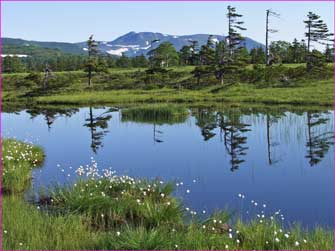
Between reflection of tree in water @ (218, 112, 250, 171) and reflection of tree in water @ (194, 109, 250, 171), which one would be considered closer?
reflection of tree in water @ (218, 112, 250, 171)

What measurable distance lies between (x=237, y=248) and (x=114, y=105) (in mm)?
38106

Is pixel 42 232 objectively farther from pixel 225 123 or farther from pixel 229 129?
pixel 225 123

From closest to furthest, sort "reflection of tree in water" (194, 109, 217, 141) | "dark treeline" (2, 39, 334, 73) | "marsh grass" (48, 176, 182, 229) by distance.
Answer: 1. "marsh grass" (48, 176, 182, 229)
2. "reflection of tree in water" (194, 109, 217, 141)
3. "dark treeline" (2, 39, 334, 73)

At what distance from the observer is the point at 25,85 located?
6078cm

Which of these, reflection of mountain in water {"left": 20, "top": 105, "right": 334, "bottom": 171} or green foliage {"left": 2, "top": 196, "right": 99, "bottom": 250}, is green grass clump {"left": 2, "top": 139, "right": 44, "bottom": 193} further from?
reflection of mountain in water {"left": 20, "top": 105, "right": 334, "bottom": 171}

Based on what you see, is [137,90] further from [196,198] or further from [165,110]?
[196,198]

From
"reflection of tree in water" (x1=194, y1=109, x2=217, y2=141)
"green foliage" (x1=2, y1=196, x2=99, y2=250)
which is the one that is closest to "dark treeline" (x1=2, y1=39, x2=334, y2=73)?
"reflection of tree in water" (x1=194, y1=109, x2=217, y2=141)

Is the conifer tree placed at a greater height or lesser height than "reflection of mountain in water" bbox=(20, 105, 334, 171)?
greater

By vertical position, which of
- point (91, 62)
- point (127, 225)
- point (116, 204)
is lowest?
point (116, 204)

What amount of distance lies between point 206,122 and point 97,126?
22.1 ft

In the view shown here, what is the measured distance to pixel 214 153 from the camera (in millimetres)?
20016

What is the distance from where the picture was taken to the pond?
12.9m

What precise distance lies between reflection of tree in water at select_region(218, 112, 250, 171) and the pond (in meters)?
0.04

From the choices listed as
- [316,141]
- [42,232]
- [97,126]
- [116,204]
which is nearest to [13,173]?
[116,204]
